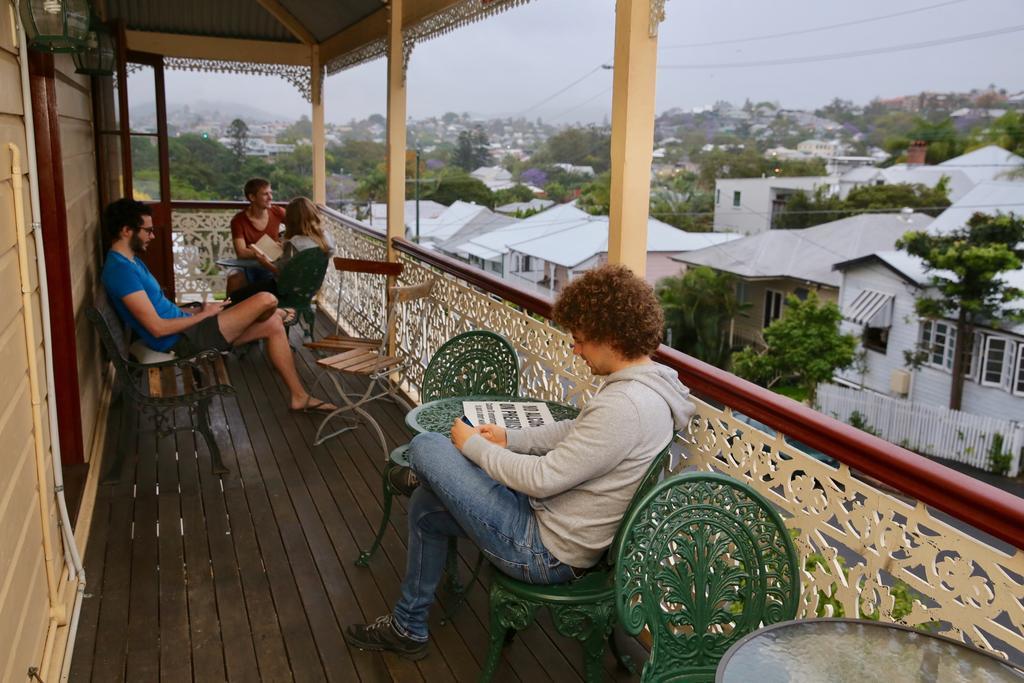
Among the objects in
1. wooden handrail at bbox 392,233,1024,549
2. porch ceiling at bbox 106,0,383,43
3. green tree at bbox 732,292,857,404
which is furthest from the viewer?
green tree at bbox 732,292,857,404

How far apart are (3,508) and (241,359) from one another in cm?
460

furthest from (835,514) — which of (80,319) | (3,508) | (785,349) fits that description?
(785,349)

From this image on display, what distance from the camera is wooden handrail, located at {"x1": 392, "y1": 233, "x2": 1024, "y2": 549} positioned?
61.3 inches

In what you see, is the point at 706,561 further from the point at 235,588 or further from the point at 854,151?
the point at 854,151

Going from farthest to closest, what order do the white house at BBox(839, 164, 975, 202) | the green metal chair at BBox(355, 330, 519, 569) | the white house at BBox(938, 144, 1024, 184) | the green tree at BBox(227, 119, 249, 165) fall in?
the white house at BBox(839, 164, 975, 202) < the white house at BBox(938, 144, 1024, 184) < the green tree at BBox(227, 119, 249, 165) < the green metal chair at BBox(355, 330, 519, 569)

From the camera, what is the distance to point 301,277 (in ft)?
18.9

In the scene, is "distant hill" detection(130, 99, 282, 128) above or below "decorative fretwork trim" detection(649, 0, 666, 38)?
above

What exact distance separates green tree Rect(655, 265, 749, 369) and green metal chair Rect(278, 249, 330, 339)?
38079 millimetres

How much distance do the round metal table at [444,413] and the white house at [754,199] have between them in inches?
1796

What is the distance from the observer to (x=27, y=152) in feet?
8.69

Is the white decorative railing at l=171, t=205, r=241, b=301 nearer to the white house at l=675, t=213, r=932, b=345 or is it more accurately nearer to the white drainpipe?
the white drainpipe

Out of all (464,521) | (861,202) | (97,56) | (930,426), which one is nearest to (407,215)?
(97,56)

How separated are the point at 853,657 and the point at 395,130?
5474 mm

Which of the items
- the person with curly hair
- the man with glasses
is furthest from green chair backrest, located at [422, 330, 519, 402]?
the man with glasses
